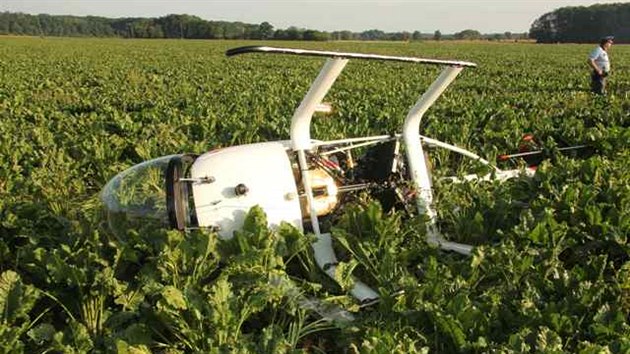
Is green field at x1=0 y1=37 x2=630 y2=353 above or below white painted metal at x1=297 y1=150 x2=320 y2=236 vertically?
below

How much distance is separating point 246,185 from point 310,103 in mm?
795

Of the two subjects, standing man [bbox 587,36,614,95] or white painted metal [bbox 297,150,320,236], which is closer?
white painted metal [bbox 297,150,320,236]

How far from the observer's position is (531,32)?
4097 inches


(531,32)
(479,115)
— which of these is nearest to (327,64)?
(479,115)

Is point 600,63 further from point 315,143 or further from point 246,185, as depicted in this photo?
point 246,185

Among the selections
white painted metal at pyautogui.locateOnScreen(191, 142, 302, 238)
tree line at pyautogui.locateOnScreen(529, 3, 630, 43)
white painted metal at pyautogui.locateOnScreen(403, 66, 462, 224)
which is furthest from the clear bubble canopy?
tree line at pyautogui.locateOnScreen(529, 3, 630, 43)

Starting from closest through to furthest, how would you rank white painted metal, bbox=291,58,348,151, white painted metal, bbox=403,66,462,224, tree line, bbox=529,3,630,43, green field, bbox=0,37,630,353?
green field, bbox=0,37,630,353
white painted metal, bbox=291,58,348,151
white painted metal, bbox=403,66,462,224
tree line, bbox=529,3,630,43

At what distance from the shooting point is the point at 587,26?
319 feet

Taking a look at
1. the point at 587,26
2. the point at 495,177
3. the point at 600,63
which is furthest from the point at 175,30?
the point at 495,177

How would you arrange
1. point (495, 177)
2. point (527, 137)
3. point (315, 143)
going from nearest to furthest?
1. point (315, 143)
2. point (495, 177)
3. point (527, 137)

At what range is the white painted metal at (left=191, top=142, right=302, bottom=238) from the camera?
4.54 metres

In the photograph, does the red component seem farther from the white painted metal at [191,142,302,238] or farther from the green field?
the white painted metal at [191,142,302,238]

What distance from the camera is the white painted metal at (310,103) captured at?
14.6 feet

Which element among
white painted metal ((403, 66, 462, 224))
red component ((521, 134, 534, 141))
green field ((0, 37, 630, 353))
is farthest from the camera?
red component ((521, 134, 534, 141))
